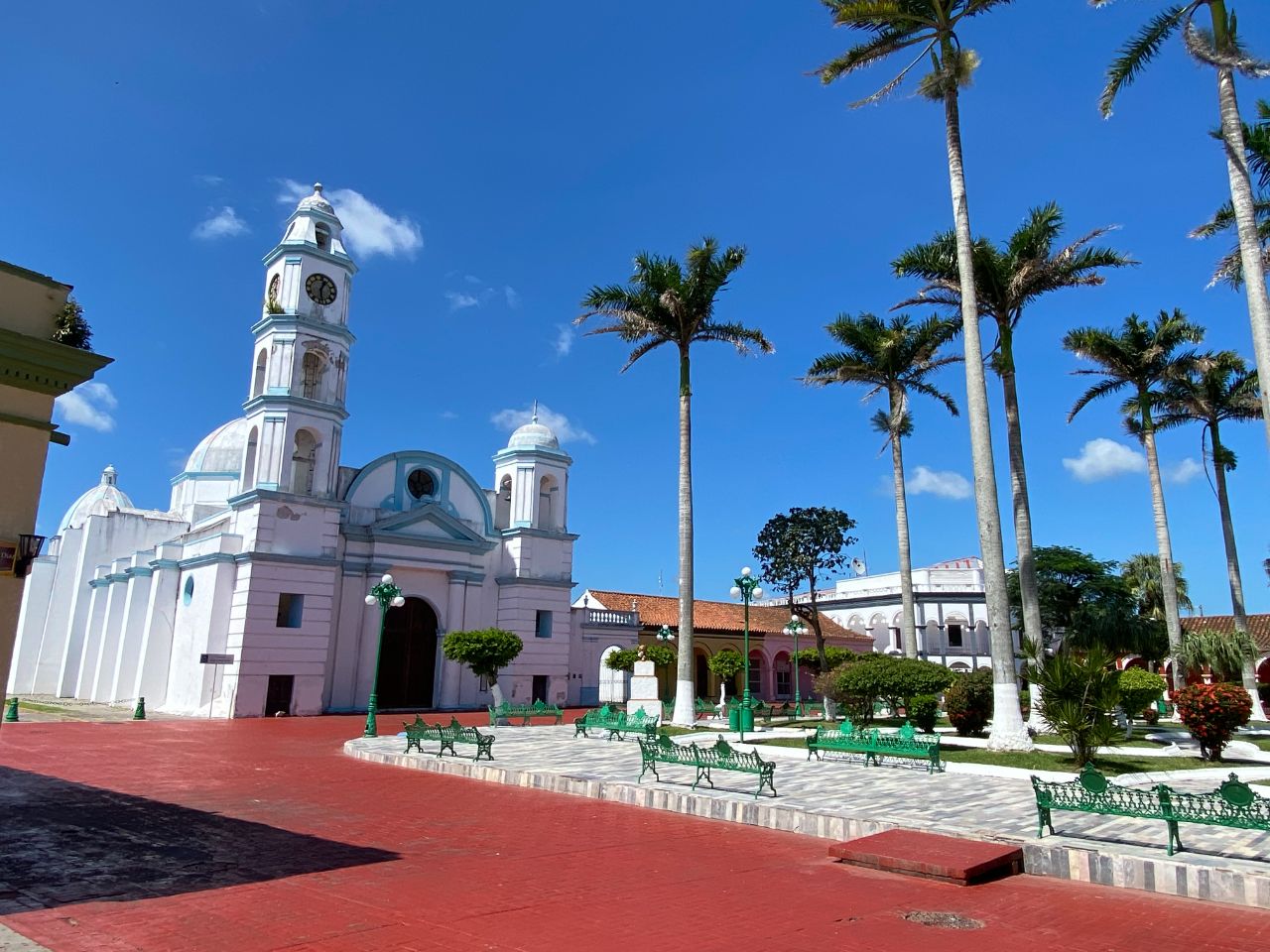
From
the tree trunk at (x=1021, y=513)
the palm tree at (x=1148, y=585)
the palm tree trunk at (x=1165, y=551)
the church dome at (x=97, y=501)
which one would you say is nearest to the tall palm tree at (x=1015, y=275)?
the tree trunk at (x=1021, y=513)

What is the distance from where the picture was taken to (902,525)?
2684cm

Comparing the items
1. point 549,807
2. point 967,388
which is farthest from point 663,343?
point 549,807

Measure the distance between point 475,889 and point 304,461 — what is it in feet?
91.1

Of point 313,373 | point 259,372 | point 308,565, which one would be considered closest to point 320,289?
point 313,373

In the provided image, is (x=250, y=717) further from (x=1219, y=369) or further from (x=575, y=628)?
(x=1219, y=369)

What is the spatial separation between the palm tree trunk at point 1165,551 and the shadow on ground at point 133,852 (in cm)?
2565

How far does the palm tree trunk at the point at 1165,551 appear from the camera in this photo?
26.0m

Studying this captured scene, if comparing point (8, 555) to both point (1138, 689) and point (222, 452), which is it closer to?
point (1138, 689)

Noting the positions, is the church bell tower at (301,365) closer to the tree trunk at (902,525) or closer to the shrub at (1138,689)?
the tree trunk at (902,525)

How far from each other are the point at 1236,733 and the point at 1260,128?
1426 centimetres

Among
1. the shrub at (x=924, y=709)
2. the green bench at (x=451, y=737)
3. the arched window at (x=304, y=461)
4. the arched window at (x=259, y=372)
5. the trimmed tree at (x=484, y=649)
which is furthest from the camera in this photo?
the arched window at (x=259, y=372)

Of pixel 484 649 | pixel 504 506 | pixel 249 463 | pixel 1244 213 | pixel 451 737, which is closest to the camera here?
pixel 1244 213

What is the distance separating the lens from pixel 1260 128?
1756 centimetres

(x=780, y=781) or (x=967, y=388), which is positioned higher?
(x=967, y=388)
